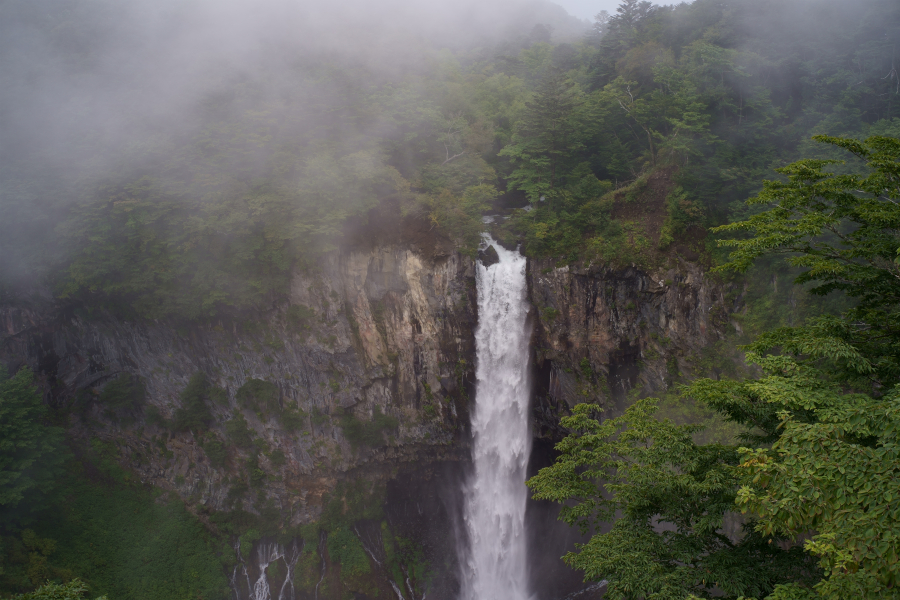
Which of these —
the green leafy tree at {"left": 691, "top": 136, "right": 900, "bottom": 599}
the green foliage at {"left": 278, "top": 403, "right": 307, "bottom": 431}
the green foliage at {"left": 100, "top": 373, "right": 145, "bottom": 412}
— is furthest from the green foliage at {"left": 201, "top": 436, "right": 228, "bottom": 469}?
the green leafy tree at {"left": 691, "top": 136, "right": 900, "bottom": 599}

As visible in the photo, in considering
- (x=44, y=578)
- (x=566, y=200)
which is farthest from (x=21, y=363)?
(x=566, y=200)

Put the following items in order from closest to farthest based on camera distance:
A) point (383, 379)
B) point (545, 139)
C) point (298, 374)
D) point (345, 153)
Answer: point (345, 153) → point (545, 139) → point (383, 379) → point (298, 374)

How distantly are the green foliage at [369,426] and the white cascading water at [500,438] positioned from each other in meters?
4.52

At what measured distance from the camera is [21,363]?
25.0 metres

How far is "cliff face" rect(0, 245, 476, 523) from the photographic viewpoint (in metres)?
23.6

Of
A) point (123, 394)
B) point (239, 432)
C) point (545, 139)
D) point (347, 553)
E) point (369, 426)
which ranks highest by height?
point (545, 139)

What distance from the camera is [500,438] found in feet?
77.2

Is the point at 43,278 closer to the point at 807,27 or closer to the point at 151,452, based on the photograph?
the point at 151,452

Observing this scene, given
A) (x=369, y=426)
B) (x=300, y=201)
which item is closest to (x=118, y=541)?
(x=369, y=426)

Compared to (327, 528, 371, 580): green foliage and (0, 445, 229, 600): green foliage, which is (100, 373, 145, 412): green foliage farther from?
(327, 528, 371, 580): green foliage

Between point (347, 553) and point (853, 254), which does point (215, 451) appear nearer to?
point (347, 553)

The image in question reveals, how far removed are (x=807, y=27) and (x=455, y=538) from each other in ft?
99.7

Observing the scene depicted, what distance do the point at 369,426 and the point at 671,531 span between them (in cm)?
1828

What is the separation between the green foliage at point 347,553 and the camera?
78.1ft
